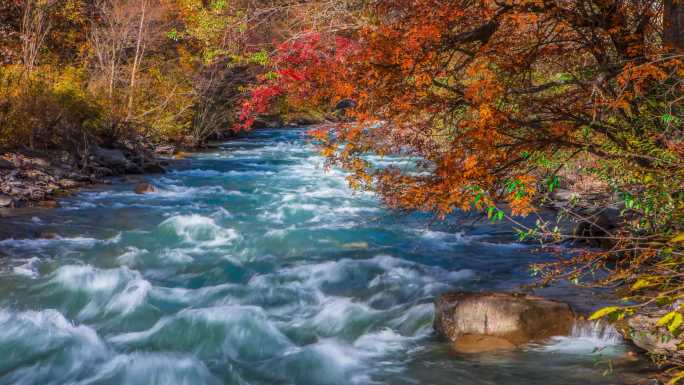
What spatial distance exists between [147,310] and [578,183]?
356 inches

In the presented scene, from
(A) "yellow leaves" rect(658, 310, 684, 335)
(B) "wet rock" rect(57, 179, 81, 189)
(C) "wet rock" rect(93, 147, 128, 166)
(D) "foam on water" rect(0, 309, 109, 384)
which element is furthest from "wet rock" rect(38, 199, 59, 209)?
(A) "yellow leaves" rect(658, 310, 684, 335)

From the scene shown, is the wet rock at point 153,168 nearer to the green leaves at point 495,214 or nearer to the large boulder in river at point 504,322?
the large boulder in river at point 504,322

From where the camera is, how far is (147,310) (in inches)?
307

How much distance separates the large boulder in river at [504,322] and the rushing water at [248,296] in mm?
155

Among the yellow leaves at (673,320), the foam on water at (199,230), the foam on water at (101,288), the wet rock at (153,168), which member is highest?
the yellow leaves at (673,320)

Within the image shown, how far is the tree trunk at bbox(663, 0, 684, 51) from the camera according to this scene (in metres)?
5.85

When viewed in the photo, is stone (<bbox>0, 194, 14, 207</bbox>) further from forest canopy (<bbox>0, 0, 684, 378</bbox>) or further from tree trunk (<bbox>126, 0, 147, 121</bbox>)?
tree trunk (<bbox>126, 0, 147, 121</bbox>)

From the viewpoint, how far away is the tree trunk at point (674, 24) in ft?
19.2

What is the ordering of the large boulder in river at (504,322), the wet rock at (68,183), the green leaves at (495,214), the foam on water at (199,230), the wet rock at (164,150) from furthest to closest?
the wet rock at (164,150) < the wet rock at (68,183) < the foam on water at (199,230) < the large boulder in river at (504,322) < the green leaves at (495,214)

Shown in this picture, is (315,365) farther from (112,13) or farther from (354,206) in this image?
(112,13)

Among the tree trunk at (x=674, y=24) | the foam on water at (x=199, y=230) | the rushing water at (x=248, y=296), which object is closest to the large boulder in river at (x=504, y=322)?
the rushing water at (x=248, y=296)

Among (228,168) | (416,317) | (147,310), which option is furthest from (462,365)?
(228,168)

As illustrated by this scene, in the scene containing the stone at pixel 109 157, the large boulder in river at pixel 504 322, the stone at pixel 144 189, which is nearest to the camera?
the large boulder in river at pixel 504 322

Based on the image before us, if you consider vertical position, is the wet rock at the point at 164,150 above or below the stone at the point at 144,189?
above
